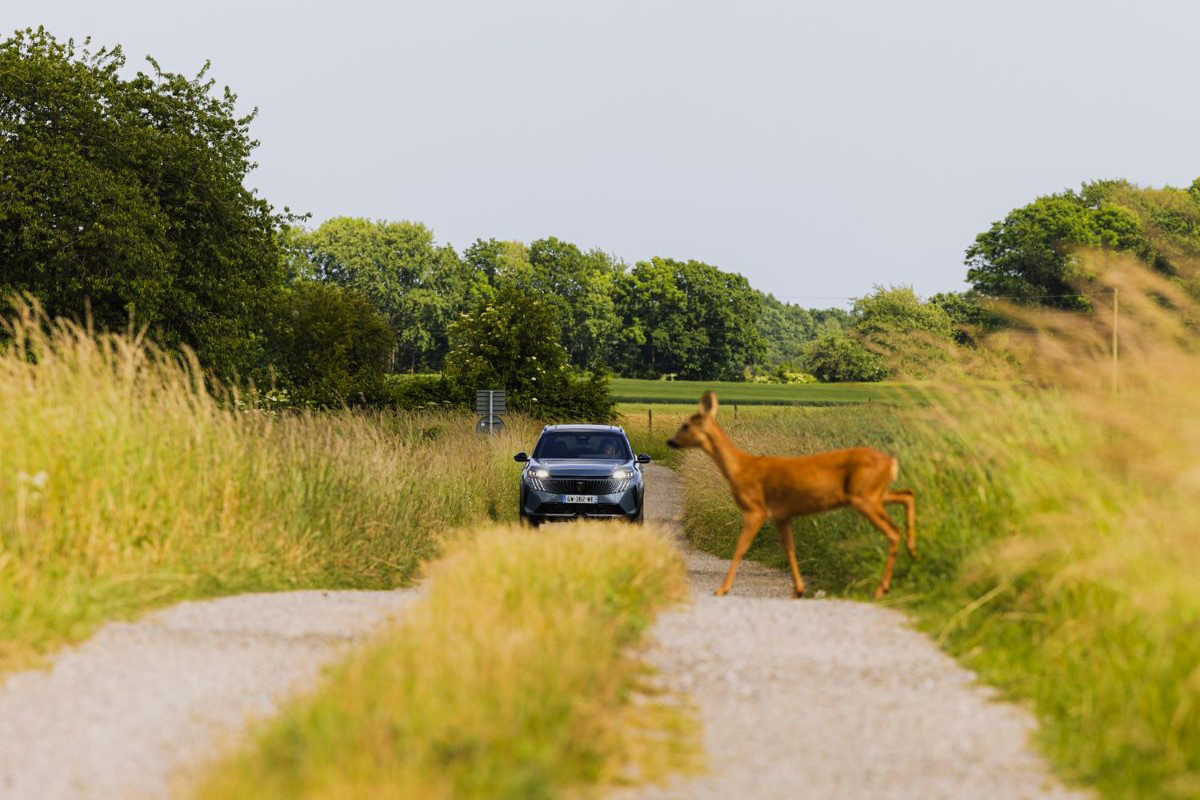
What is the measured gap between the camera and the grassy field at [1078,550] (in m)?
6.29

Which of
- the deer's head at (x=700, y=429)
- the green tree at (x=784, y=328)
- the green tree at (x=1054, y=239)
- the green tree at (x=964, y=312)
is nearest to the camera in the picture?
the deer's head at (x=700, y=429)

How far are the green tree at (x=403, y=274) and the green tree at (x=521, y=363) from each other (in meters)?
62.6

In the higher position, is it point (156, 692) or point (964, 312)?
point (964, 312)

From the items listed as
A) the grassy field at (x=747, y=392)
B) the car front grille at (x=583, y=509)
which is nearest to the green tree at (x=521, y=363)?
the car front grille at (x=583, y=509)

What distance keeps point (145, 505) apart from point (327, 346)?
43035mm

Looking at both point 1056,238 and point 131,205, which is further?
point 1056,238

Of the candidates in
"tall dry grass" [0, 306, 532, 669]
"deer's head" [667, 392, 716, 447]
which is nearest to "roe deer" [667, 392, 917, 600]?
"deer's head" [667, 392, 716, 447]

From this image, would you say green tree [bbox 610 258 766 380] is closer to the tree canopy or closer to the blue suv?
the tree canopy

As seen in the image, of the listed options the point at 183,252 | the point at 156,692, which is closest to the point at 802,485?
the point at 156,692

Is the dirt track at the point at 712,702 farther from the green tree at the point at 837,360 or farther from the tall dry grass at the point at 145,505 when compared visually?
the green tree at the point at 837,360

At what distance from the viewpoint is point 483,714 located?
18.5ft

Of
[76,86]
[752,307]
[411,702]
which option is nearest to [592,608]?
[411,702]

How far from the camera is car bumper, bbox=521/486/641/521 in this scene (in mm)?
18938

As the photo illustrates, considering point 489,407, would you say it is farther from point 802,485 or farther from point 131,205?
point 802,485
